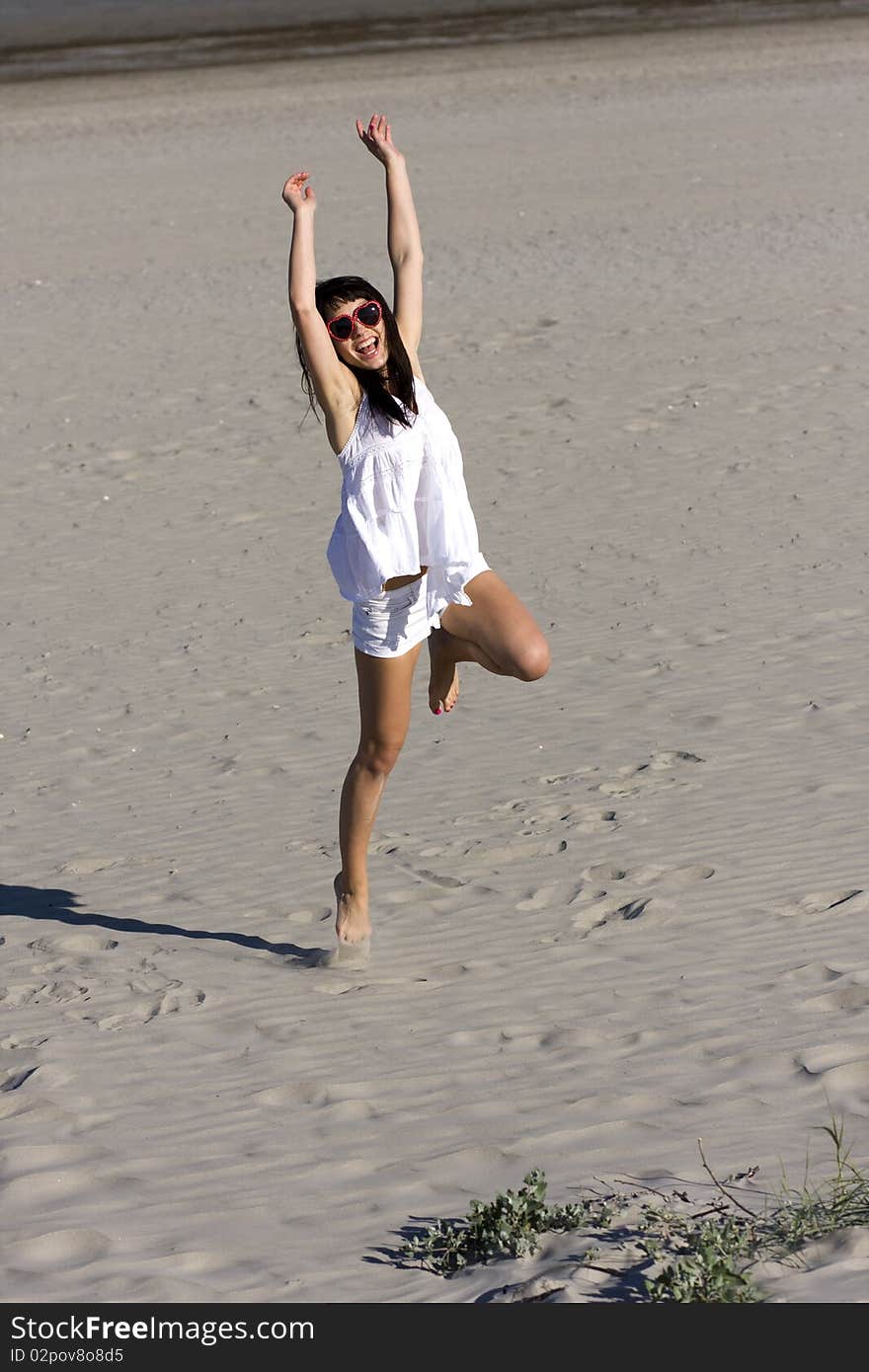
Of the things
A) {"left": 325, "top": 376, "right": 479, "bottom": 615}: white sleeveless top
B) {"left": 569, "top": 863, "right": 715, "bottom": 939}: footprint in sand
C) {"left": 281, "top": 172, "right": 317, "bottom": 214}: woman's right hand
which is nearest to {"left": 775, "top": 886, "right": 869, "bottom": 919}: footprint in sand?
{"left": 569, "top": 863, "right": 715, "bottom": 939}: footprint in sand

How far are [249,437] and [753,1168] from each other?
8.78m

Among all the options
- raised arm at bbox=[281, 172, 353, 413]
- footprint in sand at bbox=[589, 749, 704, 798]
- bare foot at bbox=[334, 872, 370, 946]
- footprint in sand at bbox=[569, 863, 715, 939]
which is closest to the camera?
raised arm at bbox=[281, 172, 353, 413]

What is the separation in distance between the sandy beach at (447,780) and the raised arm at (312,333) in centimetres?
189

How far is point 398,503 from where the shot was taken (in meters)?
4.70

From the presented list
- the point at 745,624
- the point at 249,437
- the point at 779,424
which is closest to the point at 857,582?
the point at 745,624

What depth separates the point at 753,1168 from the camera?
3961 millimetres

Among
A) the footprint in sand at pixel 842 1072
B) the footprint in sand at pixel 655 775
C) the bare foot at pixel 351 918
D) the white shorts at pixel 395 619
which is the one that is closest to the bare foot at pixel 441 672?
the white shorts at pixel 395 619

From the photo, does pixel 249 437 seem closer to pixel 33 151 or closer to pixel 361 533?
pixel 361 533

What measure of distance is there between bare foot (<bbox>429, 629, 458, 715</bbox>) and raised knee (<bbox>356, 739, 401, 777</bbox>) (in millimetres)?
256

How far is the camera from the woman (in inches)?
184

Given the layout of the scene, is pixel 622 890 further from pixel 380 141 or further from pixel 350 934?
pixel 380 141

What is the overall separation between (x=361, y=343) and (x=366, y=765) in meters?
1.28

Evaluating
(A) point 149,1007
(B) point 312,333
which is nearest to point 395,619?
(B) point 312,333

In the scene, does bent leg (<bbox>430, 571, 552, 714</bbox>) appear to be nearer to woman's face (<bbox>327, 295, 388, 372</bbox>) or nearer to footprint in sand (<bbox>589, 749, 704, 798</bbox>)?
woman's face (<bbox>327, 295, 388, 372</bbox>)
